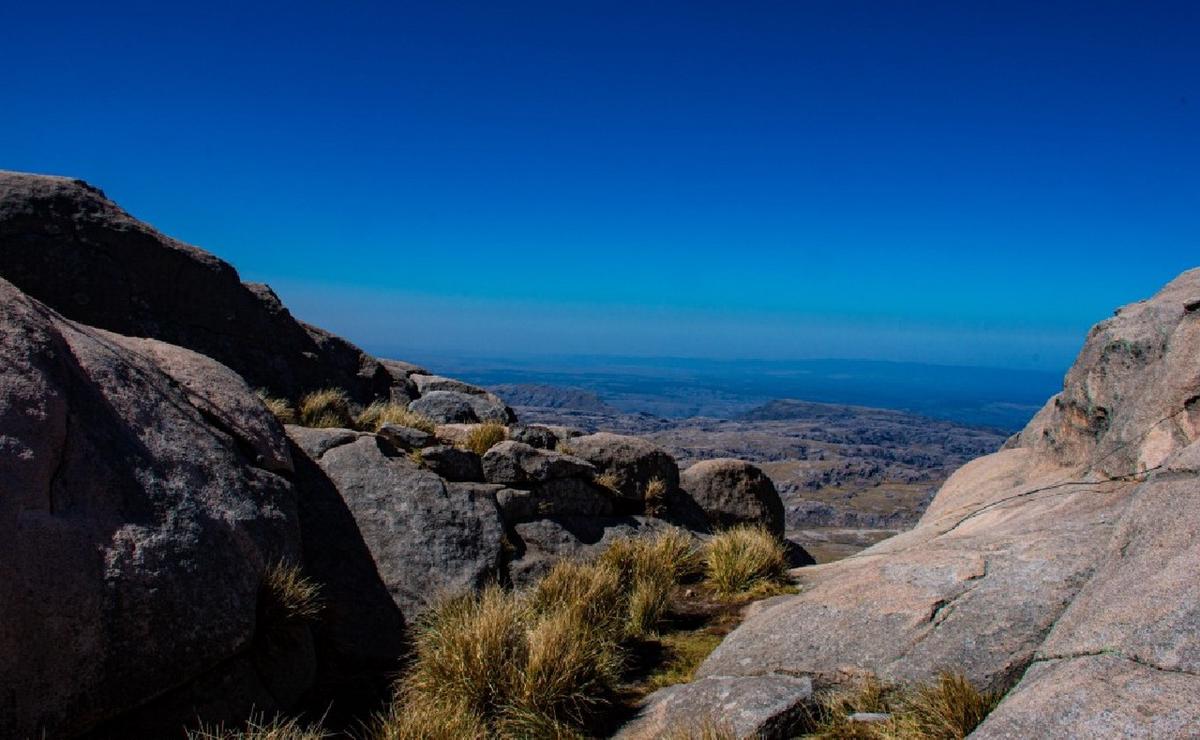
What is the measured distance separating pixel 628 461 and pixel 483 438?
340cm

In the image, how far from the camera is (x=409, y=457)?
13.1 meters

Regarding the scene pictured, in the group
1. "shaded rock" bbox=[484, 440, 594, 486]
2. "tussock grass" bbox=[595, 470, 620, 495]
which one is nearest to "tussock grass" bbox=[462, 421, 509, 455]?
"shaded rock" bbox=[484, 440, 594, 486]

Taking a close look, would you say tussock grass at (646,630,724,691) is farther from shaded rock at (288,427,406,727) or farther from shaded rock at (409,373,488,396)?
shaded rock at (409,373,488,396)

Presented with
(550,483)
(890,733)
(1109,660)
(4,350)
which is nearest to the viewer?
(1109,660)

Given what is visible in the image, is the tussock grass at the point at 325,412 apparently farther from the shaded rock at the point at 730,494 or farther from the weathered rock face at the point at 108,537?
the shaded rock at the point at 730,494

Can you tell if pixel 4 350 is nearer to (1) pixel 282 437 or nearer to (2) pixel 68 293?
(1) pixel 282 437

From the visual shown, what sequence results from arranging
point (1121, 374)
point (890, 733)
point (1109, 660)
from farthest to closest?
point (1121, 374) → point (890, 733) → point (1109, 660)

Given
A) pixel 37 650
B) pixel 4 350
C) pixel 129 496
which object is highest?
pixel 4 350

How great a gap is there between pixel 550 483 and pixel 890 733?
874cm

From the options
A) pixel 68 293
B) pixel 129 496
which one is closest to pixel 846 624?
pixel 129 496

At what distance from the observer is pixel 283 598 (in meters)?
8.44

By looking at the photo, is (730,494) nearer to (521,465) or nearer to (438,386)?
(521,465)

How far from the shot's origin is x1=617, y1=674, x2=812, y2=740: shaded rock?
687 cm

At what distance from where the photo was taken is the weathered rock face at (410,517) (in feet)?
35.8
